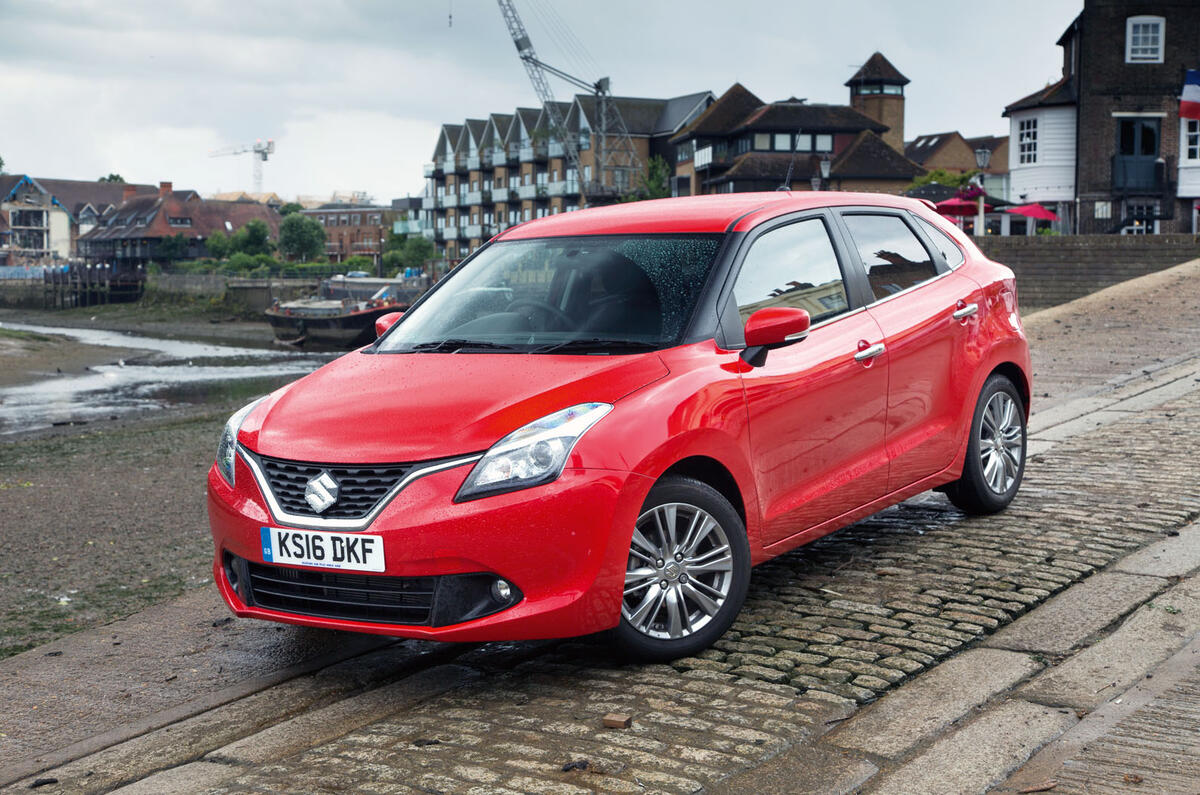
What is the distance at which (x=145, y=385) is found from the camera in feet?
109

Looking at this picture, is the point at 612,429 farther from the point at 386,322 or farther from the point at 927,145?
the point at 927,145

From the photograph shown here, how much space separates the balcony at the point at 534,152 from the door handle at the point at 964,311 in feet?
320

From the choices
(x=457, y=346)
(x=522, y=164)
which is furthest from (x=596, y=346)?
(x=522, y=164)

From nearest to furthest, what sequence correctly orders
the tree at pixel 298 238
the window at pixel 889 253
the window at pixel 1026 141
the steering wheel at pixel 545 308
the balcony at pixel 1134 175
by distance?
the steering wheel at pixel 545 308 < the window at pixel 889 253 < the balcony at pixel 1134 175 < the window at pixel 1026 141 < the tree at pixel 298 238

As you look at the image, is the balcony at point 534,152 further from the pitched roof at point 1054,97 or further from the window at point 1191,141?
the window at point 1191,141

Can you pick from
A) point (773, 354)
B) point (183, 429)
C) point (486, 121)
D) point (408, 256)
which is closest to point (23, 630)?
point (773, 354)

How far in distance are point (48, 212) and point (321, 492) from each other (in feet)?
536

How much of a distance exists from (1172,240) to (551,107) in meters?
73.6

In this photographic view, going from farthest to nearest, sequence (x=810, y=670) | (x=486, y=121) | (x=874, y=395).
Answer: (x=486, y=121), (x=874, y=395), (x=810, y=670)

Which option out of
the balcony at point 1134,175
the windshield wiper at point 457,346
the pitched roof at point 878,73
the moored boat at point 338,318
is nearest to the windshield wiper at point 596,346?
the windshield wiper at point 457,346

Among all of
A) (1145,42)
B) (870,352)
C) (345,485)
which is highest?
(1145,42)

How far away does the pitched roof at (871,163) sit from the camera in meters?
70.8

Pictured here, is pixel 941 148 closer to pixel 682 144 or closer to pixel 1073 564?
pixel 682 144

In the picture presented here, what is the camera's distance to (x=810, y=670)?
4430 mm
